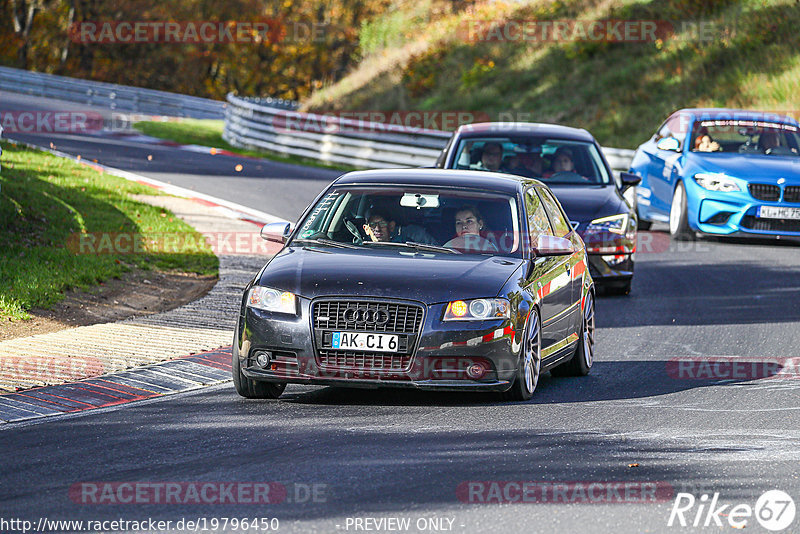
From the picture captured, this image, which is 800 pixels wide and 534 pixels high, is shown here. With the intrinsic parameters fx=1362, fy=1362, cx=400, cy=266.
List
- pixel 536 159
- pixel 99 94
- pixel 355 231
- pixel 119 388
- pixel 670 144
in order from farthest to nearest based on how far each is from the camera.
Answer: pixel 99 94, pixel 670 144, pixel 536 159, pixel 355 231, pixel 119 388

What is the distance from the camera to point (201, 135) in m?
39.0

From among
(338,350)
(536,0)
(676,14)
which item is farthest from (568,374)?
(536,0)

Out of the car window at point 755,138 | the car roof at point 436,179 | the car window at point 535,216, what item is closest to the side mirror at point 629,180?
the car window at point 755,138

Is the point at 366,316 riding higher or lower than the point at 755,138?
lower

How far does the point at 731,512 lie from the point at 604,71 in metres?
33.8

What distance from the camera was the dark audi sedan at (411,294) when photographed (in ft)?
27.4

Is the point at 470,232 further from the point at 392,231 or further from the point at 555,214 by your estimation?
the point at 555,214

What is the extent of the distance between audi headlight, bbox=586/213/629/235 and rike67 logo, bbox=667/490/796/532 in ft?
25.4

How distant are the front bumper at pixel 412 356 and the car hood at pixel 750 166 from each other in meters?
10.5

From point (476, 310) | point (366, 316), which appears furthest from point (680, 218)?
point (366, 316)

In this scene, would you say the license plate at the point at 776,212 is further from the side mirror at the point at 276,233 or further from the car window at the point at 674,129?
the side mirror at the point at 276,233

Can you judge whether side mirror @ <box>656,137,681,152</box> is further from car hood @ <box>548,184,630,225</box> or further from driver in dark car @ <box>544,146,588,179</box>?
car hood @ <box>548,184,630,225</box>

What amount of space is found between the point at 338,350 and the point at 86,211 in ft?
33.2

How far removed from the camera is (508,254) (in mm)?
9320
